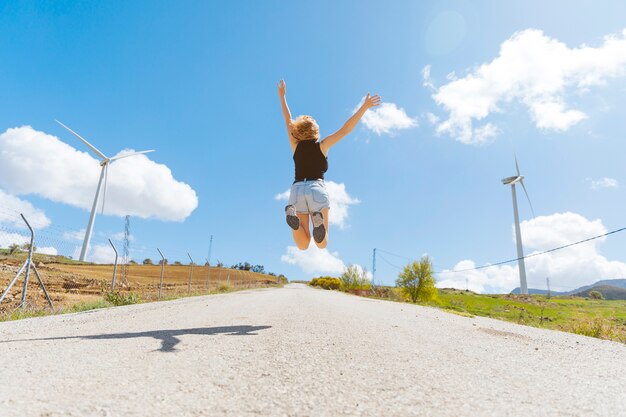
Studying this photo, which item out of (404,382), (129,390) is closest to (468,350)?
(404,382)

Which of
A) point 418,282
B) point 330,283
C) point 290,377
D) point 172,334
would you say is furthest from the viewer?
point 330,283

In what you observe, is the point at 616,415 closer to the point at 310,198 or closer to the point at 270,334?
the point at 270,334

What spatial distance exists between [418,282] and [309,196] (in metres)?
34.8

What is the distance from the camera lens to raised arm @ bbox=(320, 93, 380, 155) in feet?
17.8

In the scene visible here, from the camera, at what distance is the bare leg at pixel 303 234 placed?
18.3 feet

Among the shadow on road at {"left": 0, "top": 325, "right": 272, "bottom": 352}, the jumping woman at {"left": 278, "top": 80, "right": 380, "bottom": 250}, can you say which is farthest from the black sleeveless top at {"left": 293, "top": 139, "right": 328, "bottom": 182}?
the shadow on road at {"left": 0, "top": 325, "right": 272, "bottom": 352}

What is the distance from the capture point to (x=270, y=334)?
12.6ft

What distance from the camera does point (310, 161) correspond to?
5.36m

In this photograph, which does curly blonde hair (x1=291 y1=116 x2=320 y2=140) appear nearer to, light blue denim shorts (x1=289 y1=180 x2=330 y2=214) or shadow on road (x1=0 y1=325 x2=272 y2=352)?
light blue denim shorts (x1=289 y1=180 x2=330 y2=214)

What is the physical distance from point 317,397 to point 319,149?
406 cm

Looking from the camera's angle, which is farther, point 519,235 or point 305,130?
point 519,235

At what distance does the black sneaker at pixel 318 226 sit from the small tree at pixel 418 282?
3411 cm

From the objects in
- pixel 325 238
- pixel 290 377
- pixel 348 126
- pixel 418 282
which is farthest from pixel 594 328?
pixel 418 282

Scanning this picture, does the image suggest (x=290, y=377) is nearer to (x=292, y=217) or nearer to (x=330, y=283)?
(x=292, y=217)
